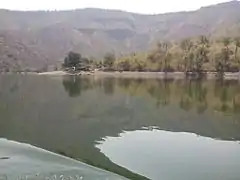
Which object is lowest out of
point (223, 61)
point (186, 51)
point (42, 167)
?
point (42, 167)

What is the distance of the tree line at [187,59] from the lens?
128 metres

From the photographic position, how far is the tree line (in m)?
128

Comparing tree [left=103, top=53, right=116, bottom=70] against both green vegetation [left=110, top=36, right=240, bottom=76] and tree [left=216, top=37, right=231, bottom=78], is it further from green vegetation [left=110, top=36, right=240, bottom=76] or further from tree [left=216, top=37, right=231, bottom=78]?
tree [left=216, top=37, right=231, bottom=78]

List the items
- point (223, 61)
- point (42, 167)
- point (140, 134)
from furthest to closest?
1. point (223, 61)
2. point (140, 134)
3. point (42, 167)

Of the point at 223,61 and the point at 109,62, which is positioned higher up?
the point at 223,61

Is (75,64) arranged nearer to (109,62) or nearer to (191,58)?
(109,62)

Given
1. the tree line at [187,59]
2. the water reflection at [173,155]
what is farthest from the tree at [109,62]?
the water reflection at [173,155]

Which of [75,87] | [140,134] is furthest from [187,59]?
[140,134]

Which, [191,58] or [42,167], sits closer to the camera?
[42,167]

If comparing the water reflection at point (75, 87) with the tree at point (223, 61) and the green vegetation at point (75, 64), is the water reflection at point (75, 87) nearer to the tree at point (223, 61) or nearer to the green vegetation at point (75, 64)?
the tree at point (223, 61)

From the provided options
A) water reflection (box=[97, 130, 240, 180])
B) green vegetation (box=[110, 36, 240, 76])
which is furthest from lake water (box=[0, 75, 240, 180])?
green vegetation (box=[110, 36, 240, 76])

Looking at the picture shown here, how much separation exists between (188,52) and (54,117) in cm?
10573

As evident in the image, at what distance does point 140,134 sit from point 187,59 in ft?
359

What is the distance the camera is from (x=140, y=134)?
2931cm
